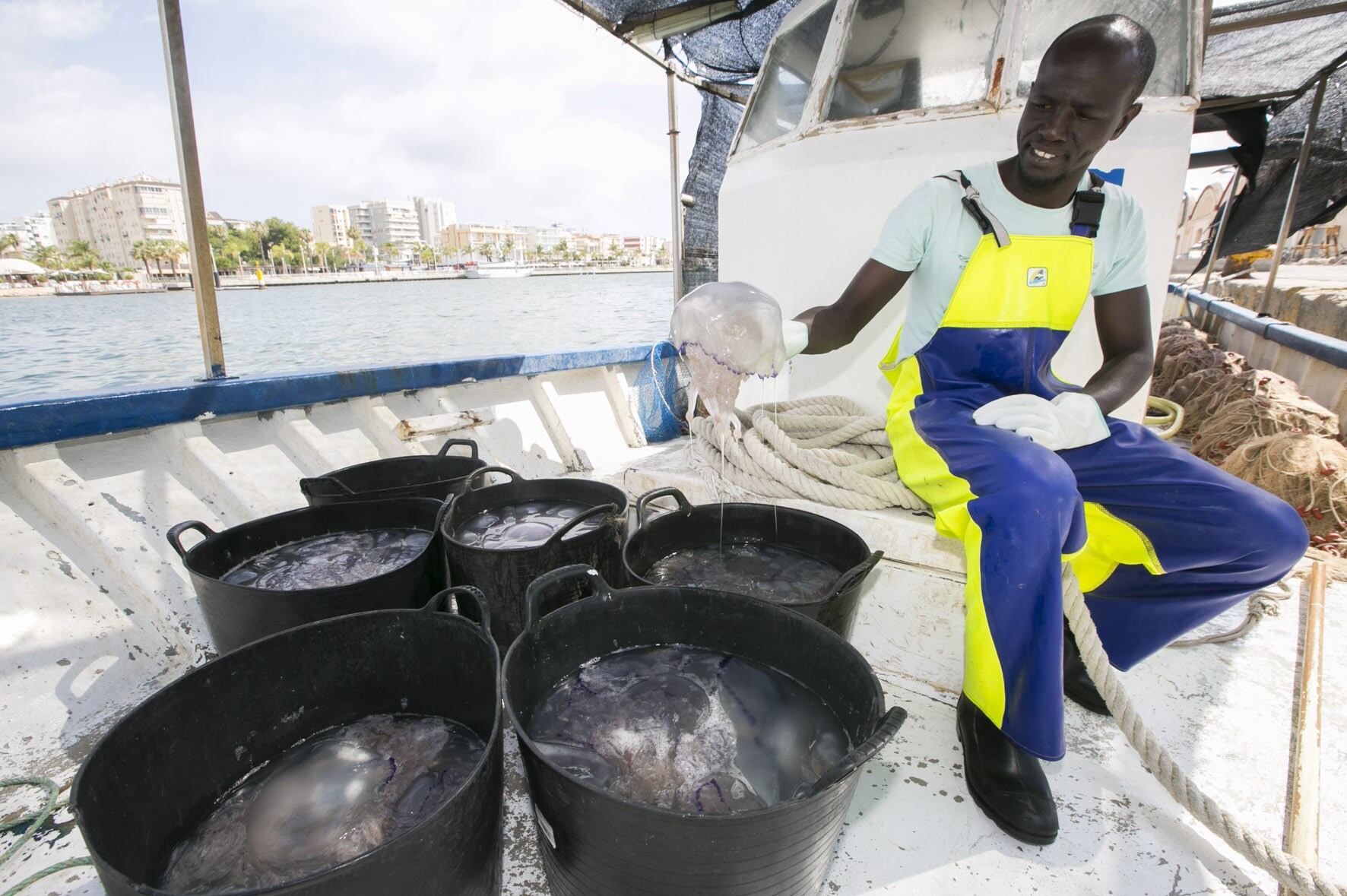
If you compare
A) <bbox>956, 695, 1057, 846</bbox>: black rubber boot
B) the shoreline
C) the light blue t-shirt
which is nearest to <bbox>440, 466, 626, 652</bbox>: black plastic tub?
<bbox>956, 695, 1057, 846</bbox>: black rubber boot

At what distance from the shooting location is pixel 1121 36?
148 centimetres

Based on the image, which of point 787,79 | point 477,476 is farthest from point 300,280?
point 477,476

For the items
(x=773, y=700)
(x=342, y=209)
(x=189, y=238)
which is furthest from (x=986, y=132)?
(x=342, y=209)

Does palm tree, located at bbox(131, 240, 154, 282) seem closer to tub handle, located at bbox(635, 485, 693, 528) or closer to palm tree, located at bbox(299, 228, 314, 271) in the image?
palm tree, located at bbox(299, 228, 314, 271)

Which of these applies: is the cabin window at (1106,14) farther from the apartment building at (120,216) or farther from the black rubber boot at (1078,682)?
the apartment building at (120,216)

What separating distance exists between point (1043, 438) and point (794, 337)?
0.70 meters

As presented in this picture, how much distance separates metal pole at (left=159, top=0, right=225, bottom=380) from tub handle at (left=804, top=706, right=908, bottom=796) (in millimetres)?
2557

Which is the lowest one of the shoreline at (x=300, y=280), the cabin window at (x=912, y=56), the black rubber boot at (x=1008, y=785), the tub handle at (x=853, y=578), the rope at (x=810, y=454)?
the black rubber boot at (x=1008, y=785)

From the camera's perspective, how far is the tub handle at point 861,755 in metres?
0.89

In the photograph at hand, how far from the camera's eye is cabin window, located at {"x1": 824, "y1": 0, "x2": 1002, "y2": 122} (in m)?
2.55

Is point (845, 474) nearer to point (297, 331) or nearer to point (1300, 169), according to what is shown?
point (1300, 169)

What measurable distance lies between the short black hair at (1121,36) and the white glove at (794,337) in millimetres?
905

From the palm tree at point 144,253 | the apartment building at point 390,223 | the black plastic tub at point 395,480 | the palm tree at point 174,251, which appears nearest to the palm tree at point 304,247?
the palm tree at point 174,251

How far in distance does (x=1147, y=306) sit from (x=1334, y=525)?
2.42 meters
